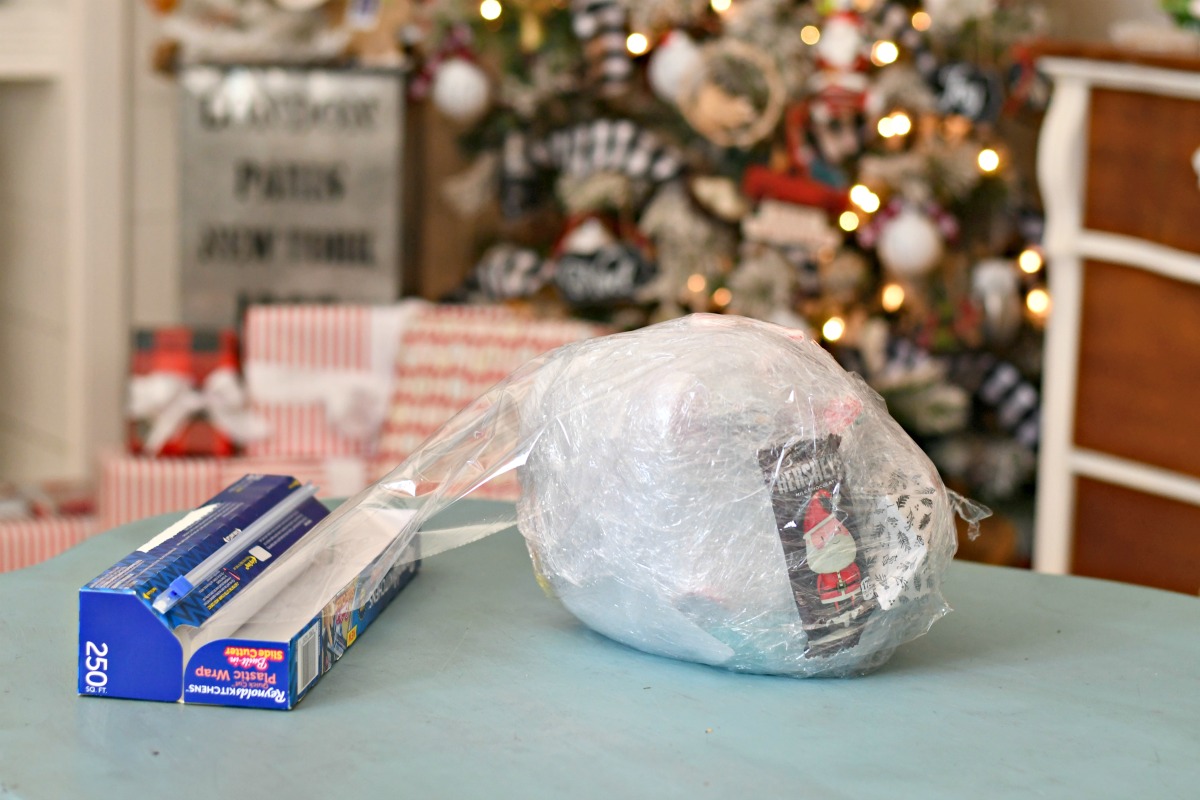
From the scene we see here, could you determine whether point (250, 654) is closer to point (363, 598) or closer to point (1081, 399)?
point (363, 598)

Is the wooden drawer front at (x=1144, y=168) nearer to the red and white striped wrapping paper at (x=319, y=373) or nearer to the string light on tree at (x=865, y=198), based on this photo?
the string light on tree at (x=865, y=198)

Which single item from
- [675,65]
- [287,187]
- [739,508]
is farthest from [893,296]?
[739,508]

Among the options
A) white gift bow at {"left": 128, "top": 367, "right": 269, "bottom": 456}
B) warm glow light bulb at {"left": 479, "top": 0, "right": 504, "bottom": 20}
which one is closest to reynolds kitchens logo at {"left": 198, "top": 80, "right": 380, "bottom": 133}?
warm glow light bulb at {"left": 479, "top": 0, "right": 504, "bottom": 20}

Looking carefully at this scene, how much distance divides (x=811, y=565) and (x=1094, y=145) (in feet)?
4.23

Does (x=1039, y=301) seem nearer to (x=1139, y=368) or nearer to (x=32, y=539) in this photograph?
(x=1139, y=368)

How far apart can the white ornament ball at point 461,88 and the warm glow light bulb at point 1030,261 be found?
39.1 inches

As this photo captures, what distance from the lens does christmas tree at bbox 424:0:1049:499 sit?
91.4 inches

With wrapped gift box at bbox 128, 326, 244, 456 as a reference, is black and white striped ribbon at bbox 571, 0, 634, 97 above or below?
above

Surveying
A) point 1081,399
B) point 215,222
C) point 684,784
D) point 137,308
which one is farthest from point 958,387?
point 684,784

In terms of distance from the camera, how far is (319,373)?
2.29 metres

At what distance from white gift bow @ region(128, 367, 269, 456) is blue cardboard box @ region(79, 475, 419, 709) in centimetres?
143

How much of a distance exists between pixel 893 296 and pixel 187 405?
1.21 meters

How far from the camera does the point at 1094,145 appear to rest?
6.17ft

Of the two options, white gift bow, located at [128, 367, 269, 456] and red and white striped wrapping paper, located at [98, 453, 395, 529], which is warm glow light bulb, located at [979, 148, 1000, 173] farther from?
white gift bow, located at [128, 367, 269, 456]
